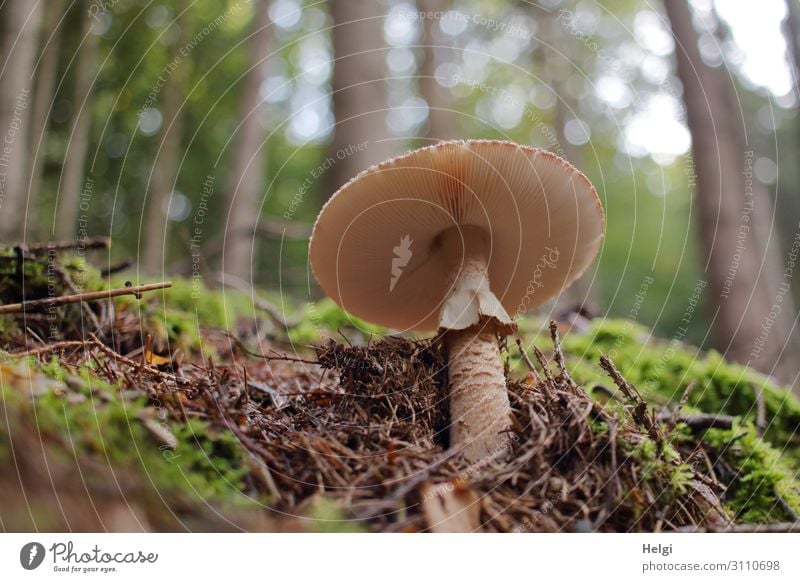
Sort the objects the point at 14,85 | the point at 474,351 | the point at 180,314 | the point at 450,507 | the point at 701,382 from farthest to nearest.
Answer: the point at 14,85 → the point at 701,382 → the point at 180,314 → the point at 474,351 → the point at 450,507

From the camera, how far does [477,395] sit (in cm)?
169

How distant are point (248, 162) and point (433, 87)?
3.25 metres

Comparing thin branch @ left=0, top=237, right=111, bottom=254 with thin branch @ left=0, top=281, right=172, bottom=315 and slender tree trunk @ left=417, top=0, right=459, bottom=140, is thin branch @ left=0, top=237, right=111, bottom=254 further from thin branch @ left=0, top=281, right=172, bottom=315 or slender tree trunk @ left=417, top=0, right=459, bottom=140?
slender tree trunk @ left=417, top=0, right=459, bottom=140

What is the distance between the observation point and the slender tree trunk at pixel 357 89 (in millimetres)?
5023

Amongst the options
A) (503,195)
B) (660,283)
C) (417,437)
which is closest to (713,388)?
(503,195)

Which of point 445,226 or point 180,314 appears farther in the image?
point 180,314

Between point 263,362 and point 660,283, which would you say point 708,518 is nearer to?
point 263,362

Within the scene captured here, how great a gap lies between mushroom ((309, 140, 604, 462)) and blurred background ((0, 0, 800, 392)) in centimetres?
33

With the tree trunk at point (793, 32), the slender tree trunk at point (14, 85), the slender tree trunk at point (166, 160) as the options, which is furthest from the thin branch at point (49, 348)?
the slender tree trunk at point (166, 160)

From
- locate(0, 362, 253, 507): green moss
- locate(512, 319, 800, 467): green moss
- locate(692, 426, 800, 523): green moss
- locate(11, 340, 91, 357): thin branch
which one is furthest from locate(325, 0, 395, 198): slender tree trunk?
locate(0, 362, 253, 507): green moss

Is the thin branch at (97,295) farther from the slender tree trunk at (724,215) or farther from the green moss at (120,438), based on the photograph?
the slender tree trunk at (724,215)

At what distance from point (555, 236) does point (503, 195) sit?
33cm

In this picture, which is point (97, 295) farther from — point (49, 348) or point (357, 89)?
point (357, 89)

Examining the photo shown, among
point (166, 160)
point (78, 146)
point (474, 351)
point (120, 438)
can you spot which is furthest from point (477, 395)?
point (166, 160)
